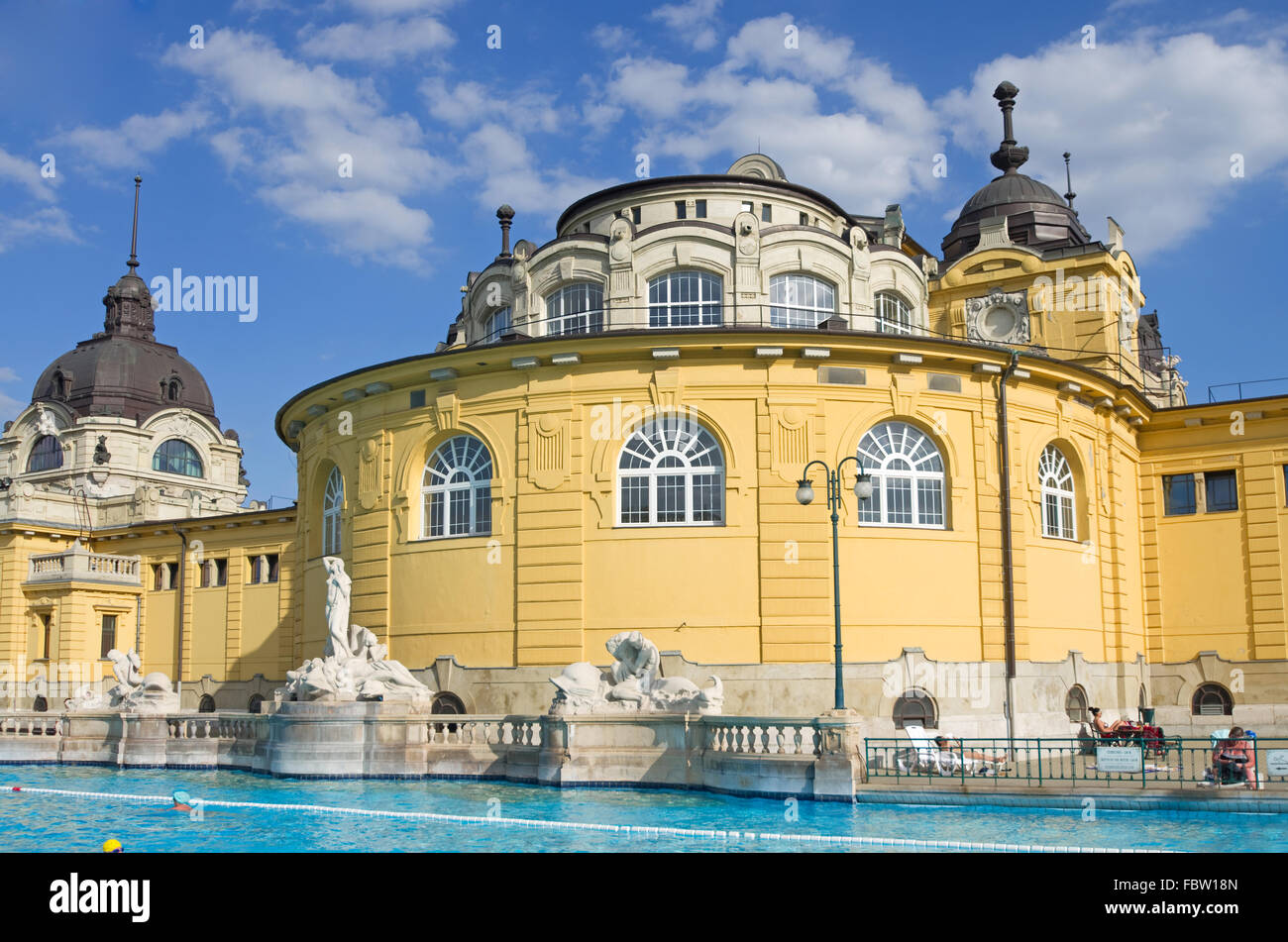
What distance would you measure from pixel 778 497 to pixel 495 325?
1277 centimetres

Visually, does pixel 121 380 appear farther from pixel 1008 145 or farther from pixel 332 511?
pixel 1008 145

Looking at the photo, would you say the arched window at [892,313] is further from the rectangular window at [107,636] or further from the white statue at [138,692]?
the rectangular window at [107,636]

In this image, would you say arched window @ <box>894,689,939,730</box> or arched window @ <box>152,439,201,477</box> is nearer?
arched window @ <box>894,689,939,730</box>

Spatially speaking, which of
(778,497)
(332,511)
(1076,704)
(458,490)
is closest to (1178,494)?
(1076,704)

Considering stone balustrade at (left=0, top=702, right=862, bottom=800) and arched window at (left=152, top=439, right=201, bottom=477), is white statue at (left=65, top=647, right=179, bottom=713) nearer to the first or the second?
stone balustrade at (left=0, top=702, right=862, bottom=800)

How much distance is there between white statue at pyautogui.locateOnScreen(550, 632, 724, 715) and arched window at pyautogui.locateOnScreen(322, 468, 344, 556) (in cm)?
1265

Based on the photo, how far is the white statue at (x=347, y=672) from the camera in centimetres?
2339

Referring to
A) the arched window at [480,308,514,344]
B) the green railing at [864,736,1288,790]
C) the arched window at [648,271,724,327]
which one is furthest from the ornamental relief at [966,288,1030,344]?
the green railing at [864,736,1288,790]

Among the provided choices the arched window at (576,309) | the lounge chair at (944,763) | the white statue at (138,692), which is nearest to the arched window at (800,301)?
the arched window at (576,309)

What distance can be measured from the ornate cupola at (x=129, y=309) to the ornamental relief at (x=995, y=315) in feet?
157

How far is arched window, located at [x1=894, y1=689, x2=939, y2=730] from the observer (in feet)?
86.5

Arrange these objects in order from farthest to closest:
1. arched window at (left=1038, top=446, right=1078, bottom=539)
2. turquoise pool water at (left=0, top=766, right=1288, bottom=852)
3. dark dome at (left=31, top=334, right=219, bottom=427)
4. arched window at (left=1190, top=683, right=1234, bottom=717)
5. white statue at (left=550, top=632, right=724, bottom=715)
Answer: dark dome at (left=31, top=334, right=219, bottom=427) < arched window at (left=1190, top=683, right=1234, bottom=717) < arched window at (left=1038, top=446, right=1078, bottom=539) < white statue at (left=550, top=632, right=724, bottom=715) < turquoise pool water at (left=0, top=766, right=1288, bottom=852)
